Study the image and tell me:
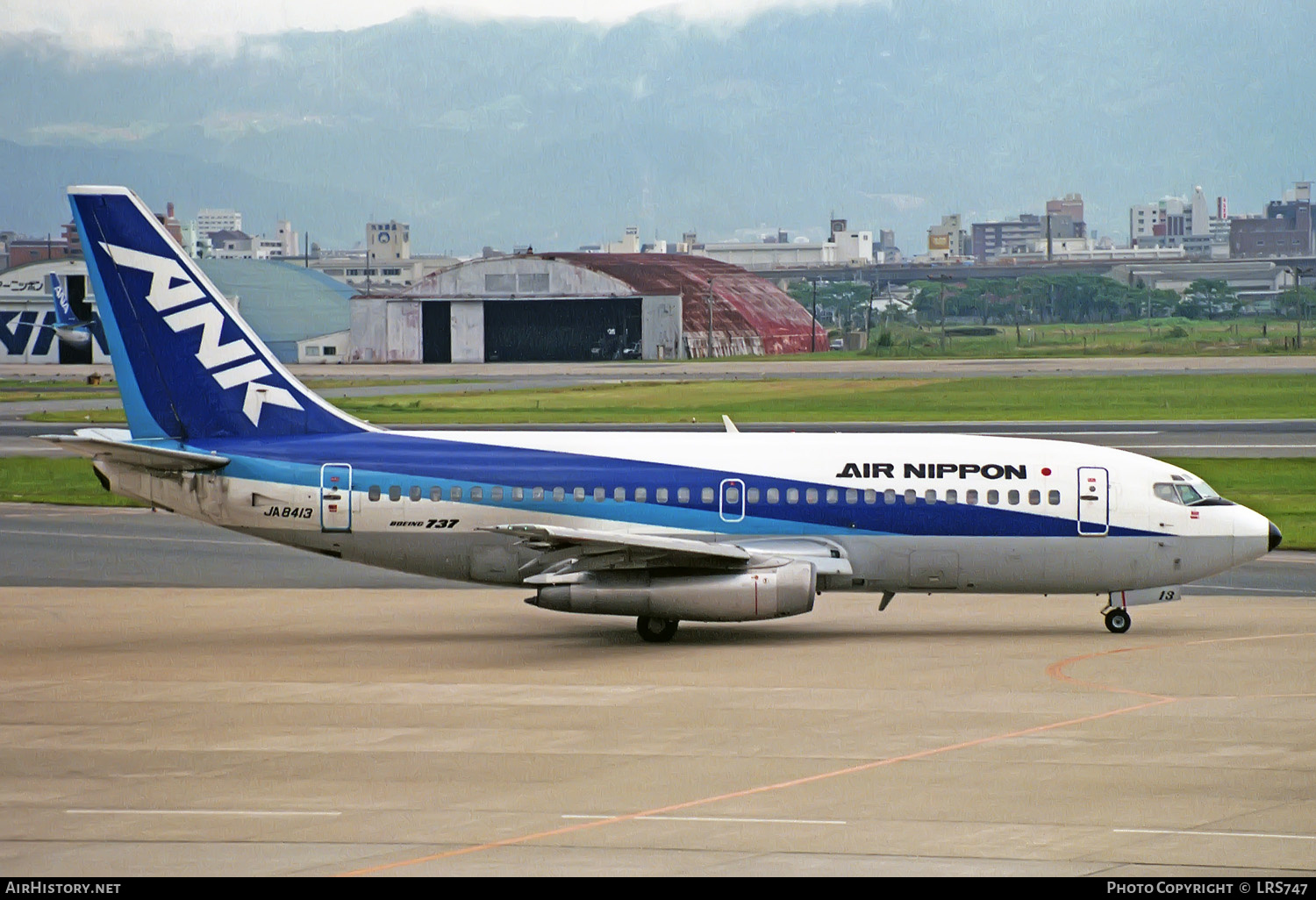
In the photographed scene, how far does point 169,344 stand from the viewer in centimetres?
3238

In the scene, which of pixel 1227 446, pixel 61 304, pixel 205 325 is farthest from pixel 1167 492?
pixel 61 304

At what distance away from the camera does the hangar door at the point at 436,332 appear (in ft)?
563

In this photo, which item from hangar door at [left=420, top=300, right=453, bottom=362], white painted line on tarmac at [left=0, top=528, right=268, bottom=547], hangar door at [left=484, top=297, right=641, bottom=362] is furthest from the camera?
hangar door at [left=484, top=297, right=641, bottom=362]

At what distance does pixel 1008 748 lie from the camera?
22031 mm

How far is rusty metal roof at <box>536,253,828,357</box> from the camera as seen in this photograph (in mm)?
174750

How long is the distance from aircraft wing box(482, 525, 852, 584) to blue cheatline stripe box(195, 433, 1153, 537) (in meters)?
0.42

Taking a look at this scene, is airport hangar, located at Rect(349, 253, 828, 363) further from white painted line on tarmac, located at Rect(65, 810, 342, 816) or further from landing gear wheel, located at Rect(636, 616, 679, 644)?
white painted line on tarmac, located at Rect(65, 810, 342, 816)

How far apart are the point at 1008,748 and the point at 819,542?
33.9ft

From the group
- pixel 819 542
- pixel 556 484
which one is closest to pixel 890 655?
pixel 819 542

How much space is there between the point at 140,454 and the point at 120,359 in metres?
2.32

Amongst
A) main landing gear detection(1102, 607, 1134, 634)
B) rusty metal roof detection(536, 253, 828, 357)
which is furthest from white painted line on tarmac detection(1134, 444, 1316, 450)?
rusty metal roof detection(536, 253, 828, 357)

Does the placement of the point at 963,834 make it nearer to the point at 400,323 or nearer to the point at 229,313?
the point at 229,313

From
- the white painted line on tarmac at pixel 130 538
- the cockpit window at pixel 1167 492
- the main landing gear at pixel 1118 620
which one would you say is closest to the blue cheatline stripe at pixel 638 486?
the cockpit window at pixel 1167 492

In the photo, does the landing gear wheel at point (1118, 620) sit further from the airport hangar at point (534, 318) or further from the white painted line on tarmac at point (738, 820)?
the airport hangar at point (534, 318)
